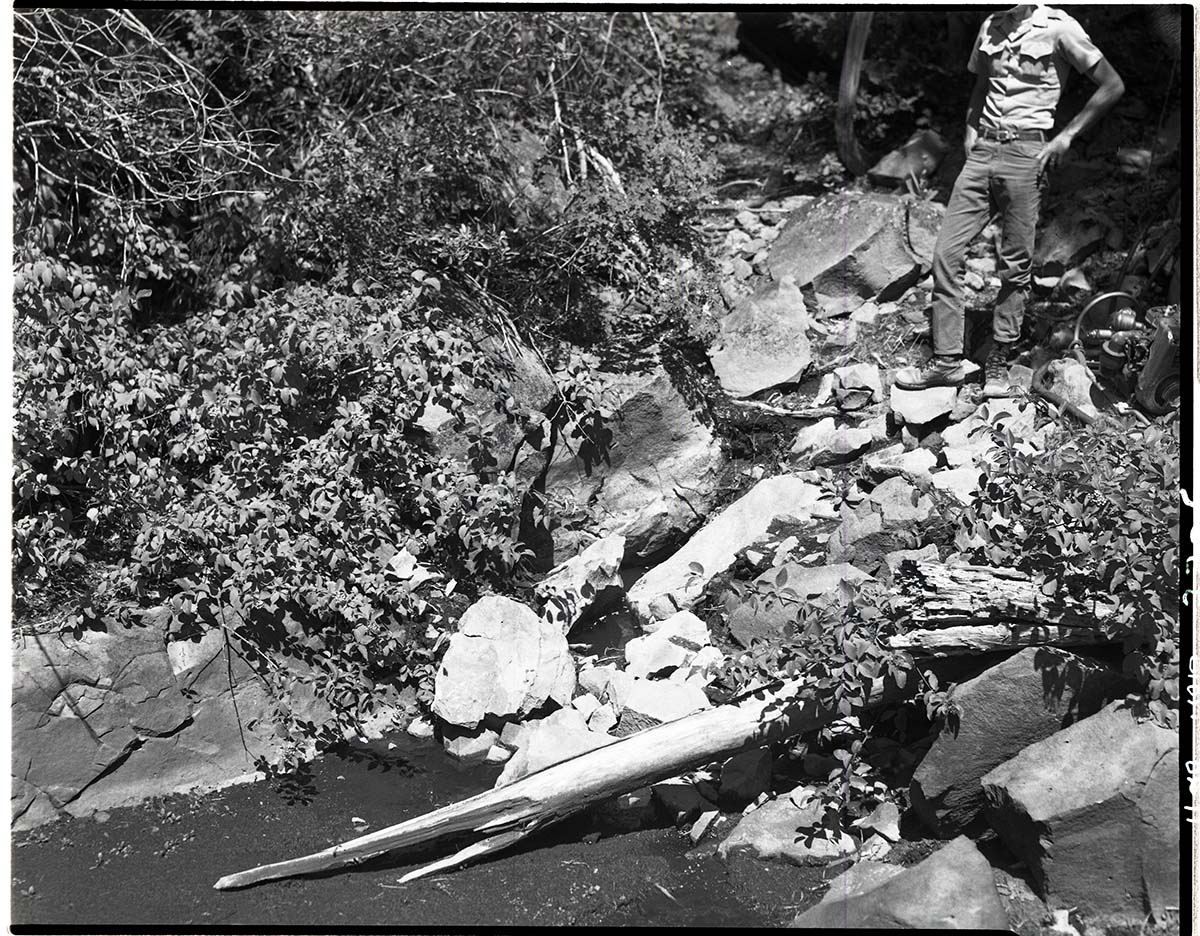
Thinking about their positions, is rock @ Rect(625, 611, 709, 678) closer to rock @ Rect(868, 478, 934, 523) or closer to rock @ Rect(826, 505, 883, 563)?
rock @ Rect(826, 505, 883, 563)

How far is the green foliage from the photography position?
3070mm

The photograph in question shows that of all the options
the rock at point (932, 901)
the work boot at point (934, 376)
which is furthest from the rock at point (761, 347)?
the rock at point (932, 901)

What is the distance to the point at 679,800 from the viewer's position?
3.59 meters

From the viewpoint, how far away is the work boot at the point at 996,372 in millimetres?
4660

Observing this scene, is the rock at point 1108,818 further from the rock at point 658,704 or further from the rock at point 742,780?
the rock at point 658,704

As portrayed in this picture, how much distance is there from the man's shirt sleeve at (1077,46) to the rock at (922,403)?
54.4 inches

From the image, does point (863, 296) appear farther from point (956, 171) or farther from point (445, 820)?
point (445, 820)

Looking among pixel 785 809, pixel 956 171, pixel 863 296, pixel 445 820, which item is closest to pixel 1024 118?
pixel 863 296

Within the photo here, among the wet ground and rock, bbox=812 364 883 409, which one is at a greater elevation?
rock, bbox=812 364 883 409

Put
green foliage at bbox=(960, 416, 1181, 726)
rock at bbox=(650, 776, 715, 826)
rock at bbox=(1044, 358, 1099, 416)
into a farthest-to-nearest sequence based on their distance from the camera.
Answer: rock at bbox=(1044, 358, 1099, 416) → rock at bbox=(650, 776, 715, 826) → green foliage at bbox=(960, 416, 1181, 726)

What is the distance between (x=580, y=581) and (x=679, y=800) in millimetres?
1030

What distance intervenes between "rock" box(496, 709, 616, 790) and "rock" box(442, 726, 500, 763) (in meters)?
0.11

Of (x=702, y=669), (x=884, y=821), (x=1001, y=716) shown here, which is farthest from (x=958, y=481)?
(x=884, y=821)

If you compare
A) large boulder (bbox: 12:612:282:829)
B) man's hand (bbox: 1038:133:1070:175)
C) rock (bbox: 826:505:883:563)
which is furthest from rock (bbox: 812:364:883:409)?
large boulder (bbox: 12:612:282:829)
